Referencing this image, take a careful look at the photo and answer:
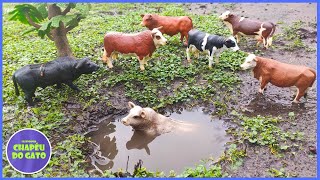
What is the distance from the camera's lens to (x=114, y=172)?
210 inches

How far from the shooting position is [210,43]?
25.8 ft

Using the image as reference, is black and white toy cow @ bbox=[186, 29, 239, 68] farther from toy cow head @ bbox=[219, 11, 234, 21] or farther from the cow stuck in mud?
the cow stuck in mud

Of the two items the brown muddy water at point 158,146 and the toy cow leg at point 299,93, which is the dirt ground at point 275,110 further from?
the brown muddy water at point 158,146

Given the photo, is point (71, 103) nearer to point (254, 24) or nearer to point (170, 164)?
point (170, 164)

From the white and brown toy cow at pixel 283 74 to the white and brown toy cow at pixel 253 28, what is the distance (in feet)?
7.24

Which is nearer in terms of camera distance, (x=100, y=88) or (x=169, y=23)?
(x=100, y=88)

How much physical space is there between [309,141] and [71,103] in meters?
4.41

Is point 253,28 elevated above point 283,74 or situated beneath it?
elevated above

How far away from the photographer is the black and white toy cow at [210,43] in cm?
761

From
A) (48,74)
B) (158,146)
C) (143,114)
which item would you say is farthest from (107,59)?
(158,146)

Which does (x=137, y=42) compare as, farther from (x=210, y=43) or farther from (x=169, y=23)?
(x=169, y=23)

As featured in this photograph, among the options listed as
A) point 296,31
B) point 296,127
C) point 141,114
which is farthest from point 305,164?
point 296,31

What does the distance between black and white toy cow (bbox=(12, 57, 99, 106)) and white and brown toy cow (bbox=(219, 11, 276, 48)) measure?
4.14m

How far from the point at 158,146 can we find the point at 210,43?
2.93 meters
